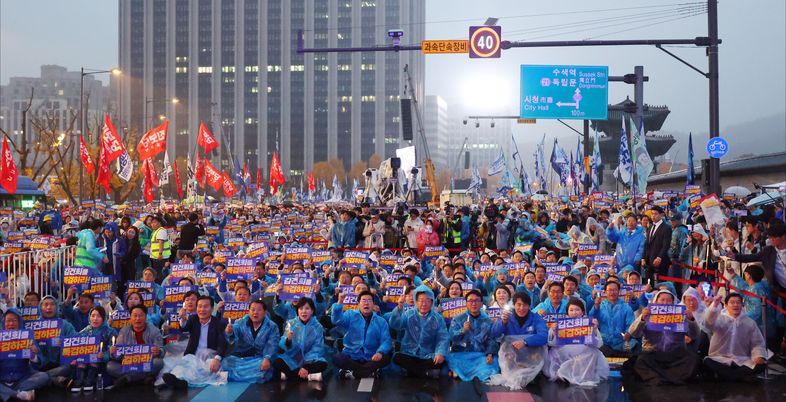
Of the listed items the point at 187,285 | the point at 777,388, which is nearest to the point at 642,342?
the point at 777,388

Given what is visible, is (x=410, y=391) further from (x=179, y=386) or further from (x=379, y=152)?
(x=379, y=152)

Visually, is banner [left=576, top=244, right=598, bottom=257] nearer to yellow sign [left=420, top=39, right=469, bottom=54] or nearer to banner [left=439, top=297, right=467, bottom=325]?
yellow sign [left=420, top=39, right=469, bottom=54]

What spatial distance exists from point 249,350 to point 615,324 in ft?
16.2

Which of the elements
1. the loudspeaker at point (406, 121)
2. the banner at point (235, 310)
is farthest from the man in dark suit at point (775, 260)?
the loudspeaker at point (406, 121)

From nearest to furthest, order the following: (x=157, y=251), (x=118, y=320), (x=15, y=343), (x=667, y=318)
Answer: (x=15, y=343) → (x=667, y=318) → (x=118, y=320) → (x=157, y=251)

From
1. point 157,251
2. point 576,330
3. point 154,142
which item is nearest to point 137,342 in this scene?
point 576,330

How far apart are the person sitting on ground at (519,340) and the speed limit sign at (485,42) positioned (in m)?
7.88

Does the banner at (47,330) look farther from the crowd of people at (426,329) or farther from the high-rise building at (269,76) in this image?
the high-rise building at (269,76)

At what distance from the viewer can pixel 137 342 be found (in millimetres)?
9875

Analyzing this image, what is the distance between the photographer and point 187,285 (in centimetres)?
1182

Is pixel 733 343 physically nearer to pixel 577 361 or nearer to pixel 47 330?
pixel 577 361

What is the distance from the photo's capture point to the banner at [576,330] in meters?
9.37

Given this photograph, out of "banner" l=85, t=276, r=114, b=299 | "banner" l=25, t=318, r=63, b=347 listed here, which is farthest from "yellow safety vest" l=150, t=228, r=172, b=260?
"banner" l=25, t=318, r=63, b=347

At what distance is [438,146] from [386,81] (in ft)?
133
